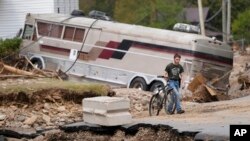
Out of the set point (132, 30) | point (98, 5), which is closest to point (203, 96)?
point (132, 30)

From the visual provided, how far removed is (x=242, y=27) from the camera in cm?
6109

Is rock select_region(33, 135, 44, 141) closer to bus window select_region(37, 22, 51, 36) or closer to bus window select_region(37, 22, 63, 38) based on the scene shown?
bus window select_region(37, 22, 63, 38)

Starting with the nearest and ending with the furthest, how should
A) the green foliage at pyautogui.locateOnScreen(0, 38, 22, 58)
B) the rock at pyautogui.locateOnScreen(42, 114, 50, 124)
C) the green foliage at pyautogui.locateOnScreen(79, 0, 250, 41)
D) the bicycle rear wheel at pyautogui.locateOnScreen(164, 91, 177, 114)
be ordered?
the bicycle rear wheel at pyautogui.locateOnScreen(164, 91, 177, 114), the rock at pyautogui.locateOnScreen(42, 114, 50, 124), the green foliage at pyautogui.locateOnScreen(0, 38, 22, 58), the green foliage at pyautogui.locateOnScreen(79, 0, 250, 41)

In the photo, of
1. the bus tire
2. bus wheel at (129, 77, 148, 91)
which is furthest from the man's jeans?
the bus tire

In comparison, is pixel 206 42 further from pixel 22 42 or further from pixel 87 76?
pixel 22 42

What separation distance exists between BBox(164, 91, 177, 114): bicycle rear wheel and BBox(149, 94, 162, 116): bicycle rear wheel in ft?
0.85

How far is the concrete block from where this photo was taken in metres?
15.6

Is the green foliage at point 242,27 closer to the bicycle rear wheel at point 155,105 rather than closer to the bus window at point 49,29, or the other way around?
the bus window at point 49,29

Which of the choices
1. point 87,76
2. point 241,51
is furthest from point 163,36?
point 241,51

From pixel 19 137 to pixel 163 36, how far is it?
12161 mm

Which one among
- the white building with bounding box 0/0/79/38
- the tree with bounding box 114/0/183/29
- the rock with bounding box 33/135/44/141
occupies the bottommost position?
the rock with bounding box 33/135/44/141

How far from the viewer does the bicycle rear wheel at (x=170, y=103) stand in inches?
767

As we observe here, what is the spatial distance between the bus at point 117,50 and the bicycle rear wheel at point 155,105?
8287 mm

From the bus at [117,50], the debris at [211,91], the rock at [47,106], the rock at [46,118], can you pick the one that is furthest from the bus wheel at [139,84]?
the rock at [46,118]
